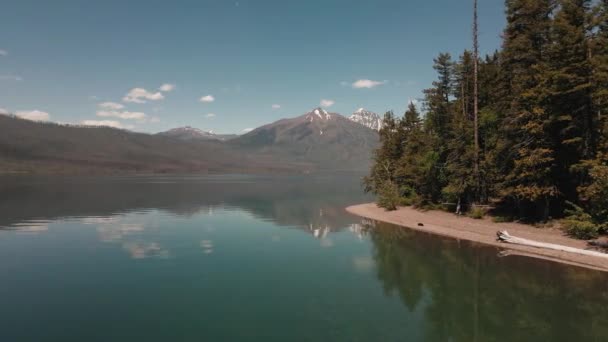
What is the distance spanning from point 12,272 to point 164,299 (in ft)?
46.8

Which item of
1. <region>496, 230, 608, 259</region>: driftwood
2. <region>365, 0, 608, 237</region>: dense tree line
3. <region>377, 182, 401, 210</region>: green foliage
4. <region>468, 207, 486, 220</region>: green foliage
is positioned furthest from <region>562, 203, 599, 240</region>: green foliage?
<region>377, 182, 401, 210</region>: green foliage

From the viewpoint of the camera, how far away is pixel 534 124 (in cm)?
3597

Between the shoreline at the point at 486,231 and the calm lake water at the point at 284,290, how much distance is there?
177 cm

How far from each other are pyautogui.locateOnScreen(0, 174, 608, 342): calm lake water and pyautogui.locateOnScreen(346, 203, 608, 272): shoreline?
1.77 meters

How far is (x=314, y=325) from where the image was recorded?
59.7ft

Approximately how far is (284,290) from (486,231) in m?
27.8

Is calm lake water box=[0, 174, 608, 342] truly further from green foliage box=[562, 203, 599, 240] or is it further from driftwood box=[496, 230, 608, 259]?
green foliage box=[562, 203, 599, 240]

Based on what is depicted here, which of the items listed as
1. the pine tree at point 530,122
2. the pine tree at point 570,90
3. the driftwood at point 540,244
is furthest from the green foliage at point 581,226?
the pine tree at point 570,90

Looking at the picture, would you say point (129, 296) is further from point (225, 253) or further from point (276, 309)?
point (225, 253)

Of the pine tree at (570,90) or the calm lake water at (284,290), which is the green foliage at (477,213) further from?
the pine tree at (570,90)

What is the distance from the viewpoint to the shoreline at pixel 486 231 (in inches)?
1141

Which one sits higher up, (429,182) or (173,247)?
(429,182)

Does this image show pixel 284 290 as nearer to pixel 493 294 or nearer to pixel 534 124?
pixel 493 294

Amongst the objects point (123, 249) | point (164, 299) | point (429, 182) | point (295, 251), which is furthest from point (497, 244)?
point (123, 249)
